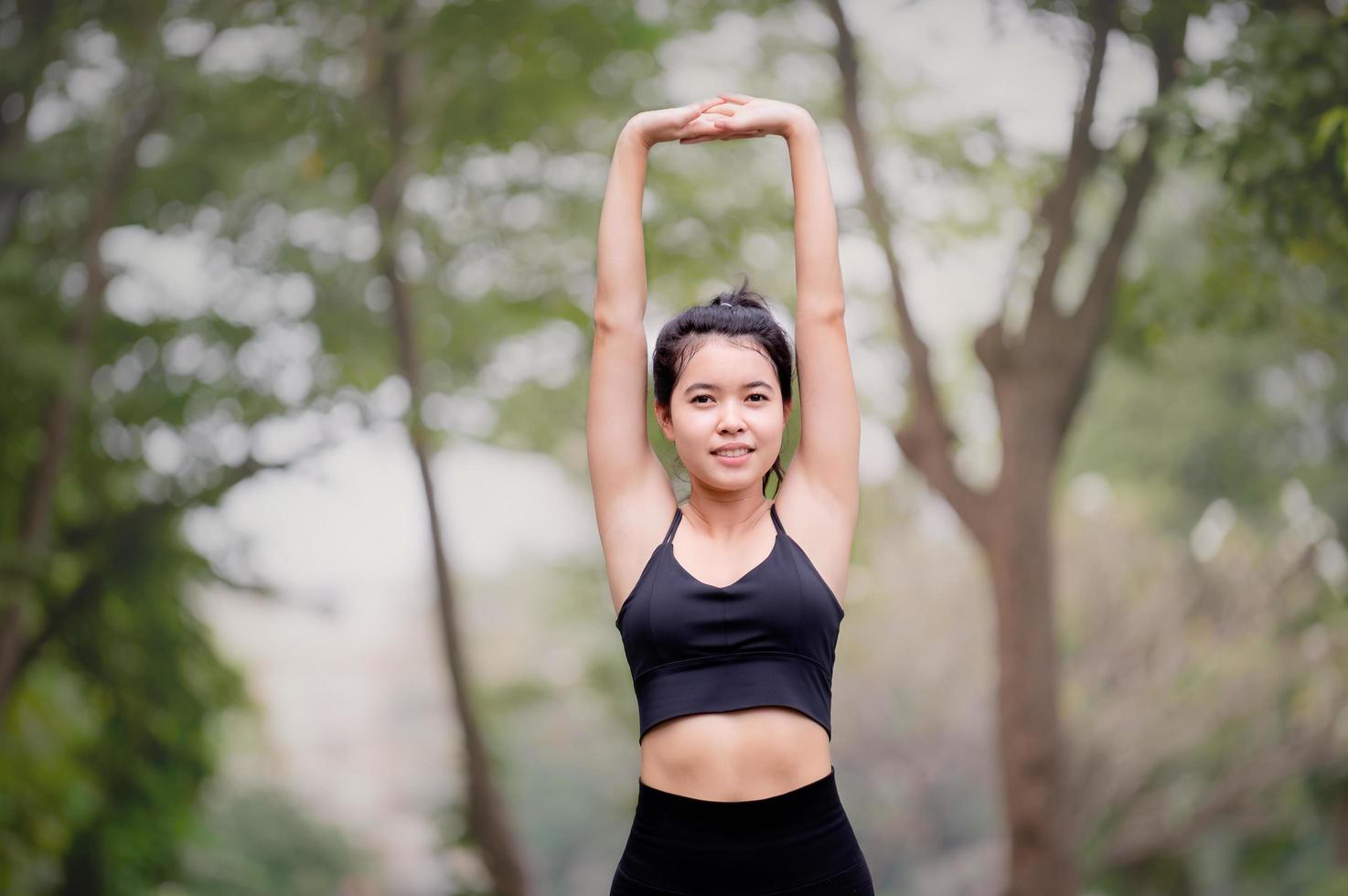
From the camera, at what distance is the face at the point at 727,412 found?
1579mm

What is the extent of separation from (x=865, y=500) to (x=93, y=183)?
20.4 feet

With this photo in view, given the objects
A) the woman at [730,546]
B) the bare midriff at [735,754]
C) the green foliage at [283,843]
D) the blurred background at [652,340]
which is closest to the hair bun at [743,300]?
the woman at [730,546]

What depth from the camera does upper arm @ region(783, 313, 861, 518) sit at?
1.67m

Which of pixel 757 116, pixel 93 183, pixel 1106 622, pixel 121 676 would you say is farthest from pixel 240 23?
pixel 1106 622

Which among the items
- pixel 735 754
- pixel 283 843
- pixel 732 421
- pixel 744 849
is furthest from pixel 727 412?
pixel 283 843

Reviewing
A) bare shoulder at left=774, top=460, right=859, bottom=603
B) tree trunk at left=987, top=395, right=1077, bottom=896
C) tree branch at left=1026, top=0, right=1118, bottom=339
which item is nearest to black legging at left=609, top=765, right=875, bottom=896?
bare shoulder at left=774, top=460, right=859, bottom=603

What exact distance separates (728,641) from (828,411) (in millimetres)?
348

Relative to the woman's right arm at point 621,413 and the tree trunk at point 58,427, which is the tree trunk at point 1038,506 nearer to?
the woman's right arm at point 621,413

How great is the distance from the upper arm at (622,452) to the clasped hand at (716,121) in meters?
0.28

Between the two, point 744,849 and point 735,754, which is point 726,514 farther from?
point 744,849

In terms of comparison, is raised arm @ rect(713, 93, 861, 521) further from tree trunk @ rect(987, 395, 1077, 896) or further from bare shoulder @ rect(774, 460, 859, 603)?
tree trunk @ rect(987, 395, 1077, 896)

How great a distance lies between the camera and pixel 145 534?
7082 millimetres

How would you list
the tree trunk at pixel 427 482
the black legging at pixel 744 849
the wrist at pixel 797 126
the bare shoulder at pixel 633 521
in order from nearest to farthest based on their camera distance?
the black legging at pixel 744 849 → the bare shoulder at pixel 633 521 → the wrist at pixel 797 126 → the tree trunk at pixel 427 482

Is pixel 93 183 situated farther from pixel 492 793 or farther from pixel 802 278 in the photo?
pixel 802 278
